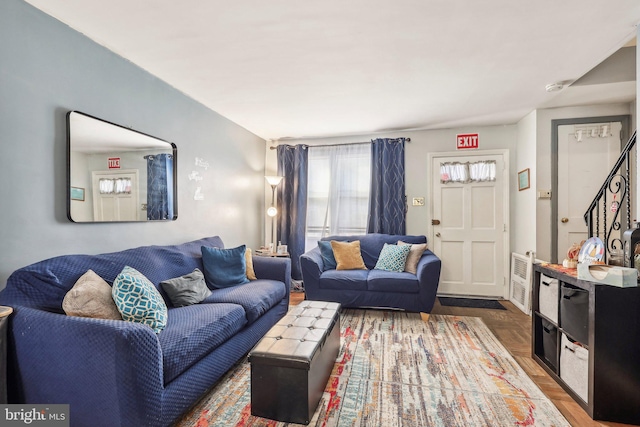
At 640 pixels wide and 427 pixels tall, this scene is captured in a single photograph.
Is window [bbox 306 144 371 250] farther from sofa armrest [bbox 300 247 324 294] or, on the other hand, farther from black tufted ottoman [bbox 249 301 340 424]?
black tufted ottoman [bbox 249 301 340 424]

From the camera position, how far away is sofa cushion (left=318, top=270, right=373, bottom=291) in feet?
11.1

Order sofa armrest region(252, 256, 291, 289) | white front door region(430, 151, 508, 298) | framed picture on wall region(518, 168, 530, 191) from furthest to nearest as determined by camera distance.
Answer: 1. white front door region(430, 151, 508, 298)
2. framed picture on wall region(518, 168, 530, 191)
3. sofa armrest region(252, 256, 291, 289)

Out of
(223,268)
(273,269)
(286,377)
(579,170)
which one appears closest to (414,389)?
(286,377)

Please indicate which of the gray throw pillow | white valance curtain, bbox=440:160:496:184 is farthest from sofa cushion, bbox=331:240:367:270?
the gray throw pillow

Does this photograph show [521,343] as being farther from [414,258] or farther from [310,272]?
[310,272]

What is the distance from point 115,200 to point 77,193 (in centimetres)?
30

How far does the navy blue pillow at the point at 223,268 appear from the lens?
2812 mm

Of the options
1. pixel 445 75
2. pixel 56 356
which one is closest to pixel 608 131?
pixel 445 75

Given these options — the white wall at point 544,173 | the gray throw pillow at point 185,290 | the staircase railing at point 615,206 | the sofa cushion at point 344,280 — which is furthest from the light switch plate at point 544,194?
the gray throw pillow at point 185,290

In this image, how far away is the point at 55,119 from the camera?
1.89 metres

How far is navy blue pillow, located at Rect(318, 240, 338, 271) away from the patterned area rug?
1072 mm

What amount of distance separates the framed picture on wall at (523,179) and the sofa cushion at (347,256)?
2195 mm

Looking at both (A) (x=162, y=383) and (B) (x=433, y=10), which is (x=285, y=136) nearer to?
(B) (x=433, y=10)

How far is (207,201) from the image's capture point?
Answer: 3.42 meters
